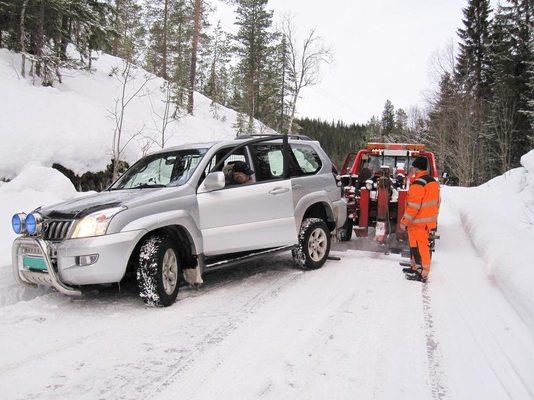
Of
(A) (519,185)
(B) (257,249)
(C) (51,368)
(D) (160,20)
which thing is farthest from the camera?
(D) (160,20)

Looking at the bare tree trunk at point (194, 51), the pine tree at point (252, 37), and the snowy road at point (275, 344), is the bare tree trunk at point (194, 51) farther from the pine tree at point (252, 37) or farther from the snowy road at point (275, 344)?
the snowy road at point (275, 344)

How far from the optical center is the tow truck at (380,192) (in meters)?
8.32

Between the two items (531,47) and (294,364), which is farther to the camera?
(531,47)

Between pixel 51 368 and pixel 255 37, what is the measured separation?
121 ft

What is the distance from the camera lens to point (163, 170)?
5914 millimetres

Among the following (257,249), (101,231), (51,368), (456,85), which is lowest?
(51,368)

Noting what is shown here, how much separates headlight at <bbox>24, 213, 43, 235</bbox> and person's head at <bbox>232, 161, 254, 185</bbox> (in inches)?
93.4

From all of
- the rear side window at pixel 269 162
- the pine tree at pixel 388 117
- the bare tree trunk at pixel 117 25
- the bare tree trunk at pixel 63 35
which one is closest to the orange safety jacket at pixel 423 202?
the rear side window at pixel 269 162

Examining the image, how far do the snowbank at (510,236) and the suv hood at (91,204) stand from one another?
440 cm

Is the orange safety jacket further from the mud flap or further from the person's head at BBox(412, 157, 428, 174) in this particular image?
the mud flap

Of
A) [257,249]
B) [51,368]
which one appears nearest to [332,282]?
[257,249]

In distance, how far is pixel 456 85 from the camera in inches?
1517

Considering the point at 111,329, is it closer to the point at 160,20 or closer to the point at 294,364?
the point at 294,364

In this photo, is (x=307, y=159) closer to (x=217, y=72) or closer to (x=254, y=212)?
(x=254, y=212)
